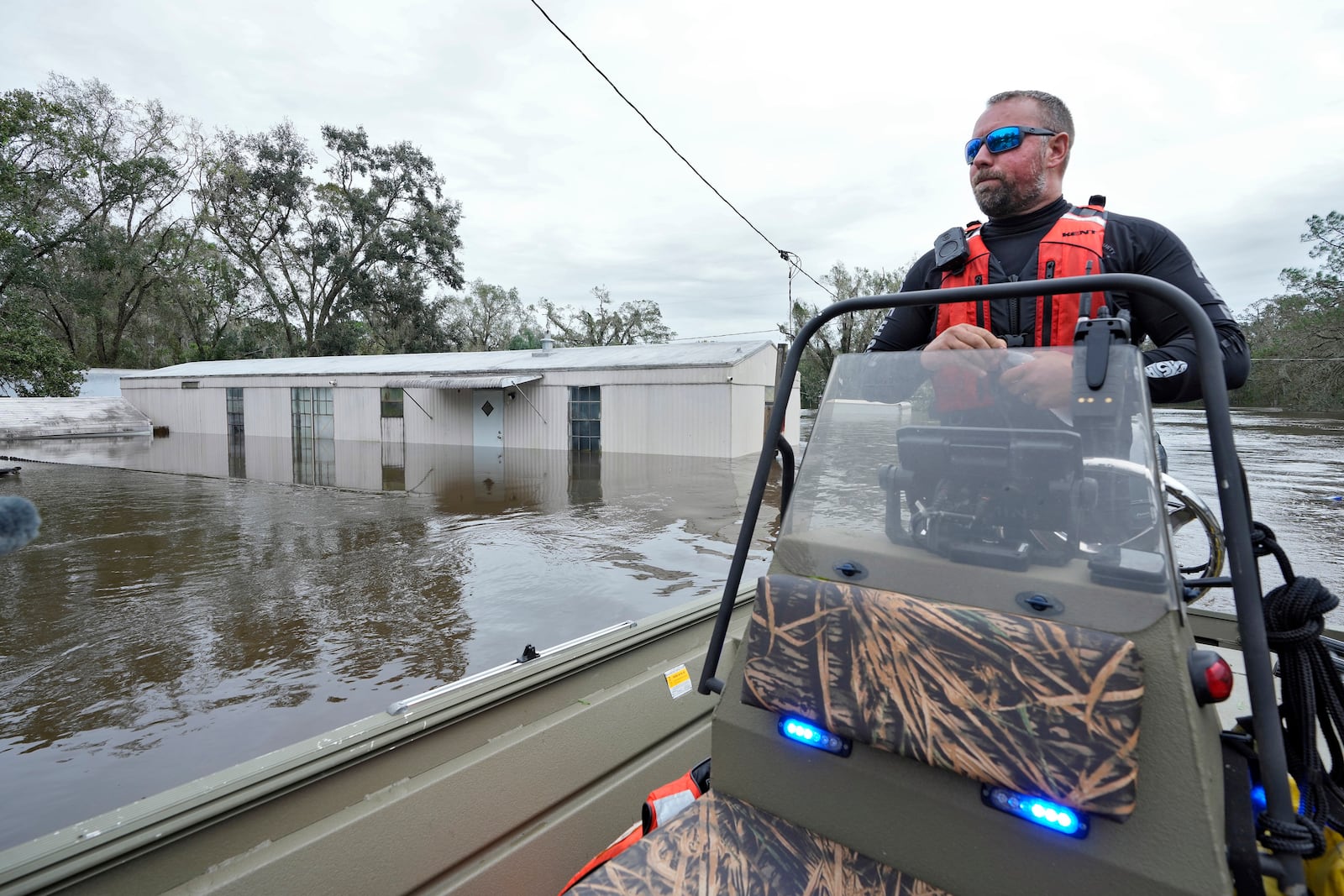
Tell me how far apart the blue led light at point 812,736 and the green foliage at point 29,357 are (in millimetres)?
26239

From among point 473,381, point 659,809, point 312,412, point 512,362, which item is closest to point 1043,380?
point 659,809

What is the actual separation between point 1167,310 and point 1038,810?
113cm

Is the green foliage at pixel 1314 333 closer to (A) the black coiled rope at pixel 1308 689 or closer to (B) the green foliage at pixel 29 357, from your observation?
(A) the black coiled rope at pixel 1308 689

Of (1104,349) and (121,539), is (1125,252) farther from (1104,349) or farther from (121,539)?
(121,539)

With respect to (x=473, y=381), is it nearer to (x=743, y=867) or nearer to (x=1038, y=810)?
(x=743, y=867)

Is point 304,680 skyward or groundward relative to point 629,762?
groundward

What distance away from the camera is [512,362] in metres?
22.3

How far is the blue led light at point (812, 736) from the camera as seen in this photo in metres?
1.26

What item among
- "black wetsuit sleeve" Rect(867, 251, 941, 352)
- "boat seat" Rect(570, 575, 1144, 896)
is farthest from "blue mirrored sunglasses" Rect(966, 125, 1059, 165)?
"boat seat" Rect(570, 575, 1144, 896)

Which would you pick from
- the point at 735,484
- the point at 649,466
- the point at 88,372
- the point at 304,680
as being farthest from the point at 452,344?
the point at 304,680

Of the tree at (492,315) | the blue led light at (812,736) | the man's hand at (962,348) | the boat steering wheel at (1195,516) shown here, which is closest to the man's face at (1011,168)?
the man's hand at (962,348)

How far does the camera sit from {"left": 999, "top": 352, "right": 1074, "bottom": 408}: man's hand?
52.0 inches

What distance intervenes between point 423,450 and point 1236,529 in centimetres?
2108

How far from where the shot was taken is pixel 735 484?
13.3m
